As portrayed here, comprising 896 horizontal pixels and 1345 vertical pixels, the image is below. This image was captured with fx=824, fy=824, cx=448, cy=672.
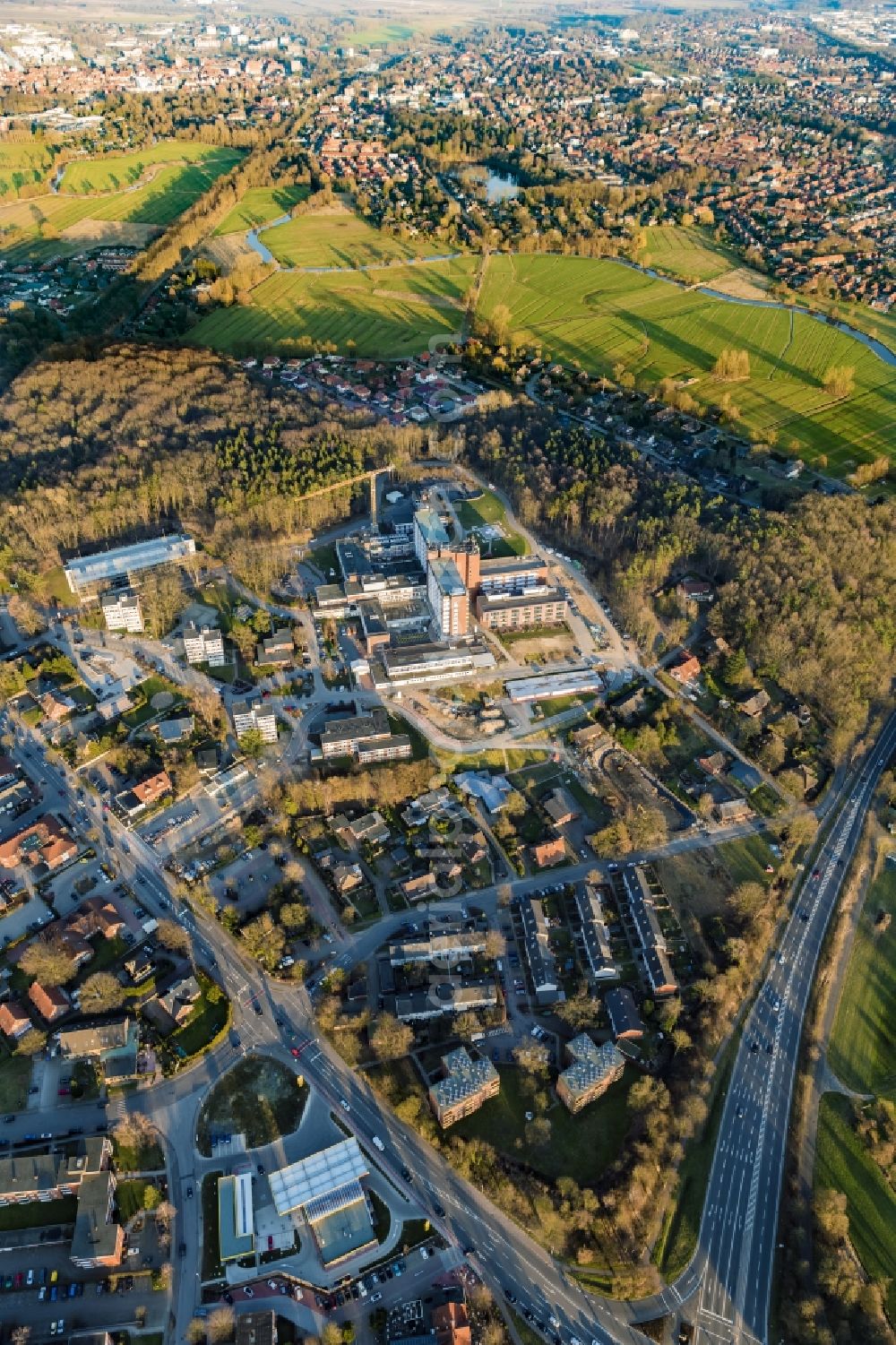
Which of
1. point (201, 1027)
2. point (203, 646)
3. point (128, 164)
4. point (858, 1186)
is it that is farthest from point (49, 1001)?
point (128, 164)

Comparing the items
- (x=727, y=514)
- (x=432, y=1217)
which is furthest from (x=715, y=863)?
(x=727, y=514)

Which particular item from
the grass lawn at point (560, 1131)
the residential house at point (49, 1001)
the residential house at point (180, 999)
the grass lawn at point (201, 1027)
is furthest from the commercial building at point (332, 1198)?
the residential house at point (49, 1001)

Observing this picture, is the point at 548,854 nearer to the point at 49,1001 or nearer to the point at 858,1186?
the point at 858,1186

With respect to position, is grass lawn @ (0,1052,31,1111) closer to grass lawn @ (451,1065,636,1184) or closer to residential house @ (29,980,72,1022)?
residential house @ (29,980,72,1022)

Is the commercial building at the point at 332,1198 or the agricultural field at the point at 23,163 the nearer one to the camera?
the commercial building at the point at 332,1198

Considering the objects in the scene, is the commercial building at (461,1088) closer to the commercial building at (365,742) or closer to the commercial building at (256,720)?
the commercial building at (365,742)

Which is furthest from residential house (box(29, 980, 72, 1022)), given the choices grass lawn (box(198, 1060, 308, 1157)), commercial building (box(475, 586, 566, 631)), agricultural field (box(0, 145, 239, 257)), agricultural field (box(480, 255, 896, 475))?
agricultural field (box(0, 145, 239, 257))
